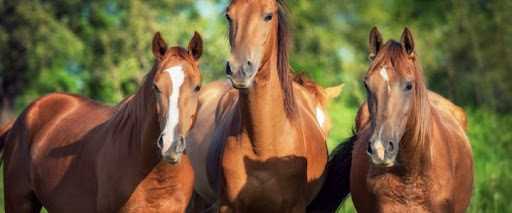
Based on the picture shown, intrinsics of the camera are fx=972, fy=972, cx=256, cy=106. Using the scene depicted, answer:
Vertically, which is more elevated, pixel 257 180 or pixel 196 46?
pixel 196 46

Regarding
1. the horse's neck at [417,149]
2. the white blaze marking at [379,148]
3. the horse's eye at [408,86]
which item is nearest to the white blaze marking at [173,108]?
the white blaze marking at [379,148]

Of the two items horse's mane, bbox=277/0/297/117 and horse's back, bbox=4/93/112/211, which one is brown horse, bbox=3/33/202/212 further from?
horse's mane, bbox=277/0/297/117

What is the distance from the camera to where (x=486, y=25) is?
96.5 feet

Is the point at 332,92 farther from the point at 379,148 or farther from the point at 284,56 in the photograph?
the point at 379,148

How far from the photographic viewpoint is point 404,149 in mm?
6160

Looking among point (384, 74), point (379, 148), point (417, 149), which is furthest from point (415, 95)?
point (379, 148)

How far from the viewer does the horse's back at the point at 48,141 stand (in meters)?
7.22

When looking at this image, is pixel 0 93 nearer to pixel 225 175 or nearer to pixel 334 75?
pixel 334 75

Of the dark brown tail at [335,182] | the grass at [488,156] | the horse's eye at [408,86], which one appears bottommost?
the grass at [488,156]

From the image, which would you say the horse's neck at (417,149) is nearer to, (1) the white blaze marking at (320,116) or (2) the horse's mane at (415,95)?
(2) the horse's mane at (415,95)

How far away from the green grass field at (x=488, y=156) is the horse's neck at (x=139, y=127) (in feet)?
11.7

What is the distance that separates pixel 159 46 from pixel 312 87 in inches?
105

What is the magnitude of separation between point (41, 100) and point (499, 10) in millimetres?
20844

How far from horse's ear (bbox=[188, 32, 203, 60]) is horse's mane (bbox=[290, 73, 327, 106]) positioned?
238cm
